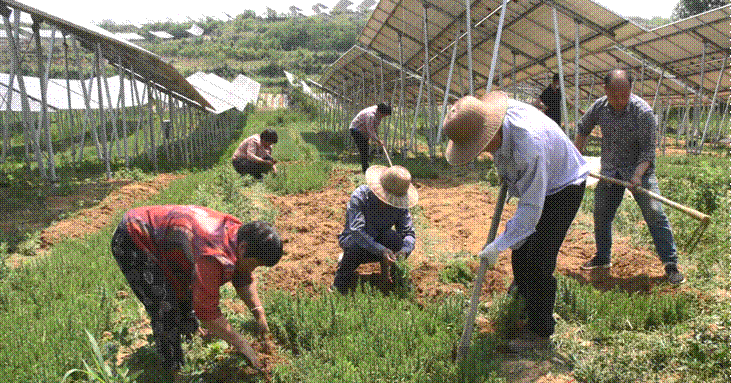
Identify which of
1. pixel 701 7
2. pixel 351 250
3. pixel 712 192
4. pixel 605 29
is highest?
pixel 701 7

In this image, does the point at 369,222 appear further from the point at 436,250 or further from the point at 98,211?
the point at 98,211

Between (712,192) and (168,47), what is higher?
(168,47)

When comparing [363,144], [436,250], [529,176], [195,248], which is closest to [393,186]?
[529,176]

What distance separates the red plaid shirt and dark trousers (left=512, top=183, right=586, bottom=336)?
67.3 inches

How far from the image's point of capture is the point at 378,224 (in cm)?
436

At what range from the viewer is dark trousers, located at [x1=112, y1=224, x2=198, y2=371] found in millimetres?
2893

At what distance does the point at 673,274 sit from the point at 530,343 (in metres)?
1.45

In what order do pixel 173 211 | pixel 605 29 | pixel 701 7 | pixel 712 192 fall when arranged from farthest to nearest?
pixel 701 7 < pixel 605 29 < pixel 712 192 < pixel 173 211

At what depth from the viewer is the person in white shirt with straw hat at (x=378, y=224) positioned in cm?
410

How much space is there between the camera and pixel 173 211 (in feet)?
9.42

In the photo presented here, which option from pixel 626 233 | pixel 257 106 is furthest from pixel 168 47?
pixel 626 233

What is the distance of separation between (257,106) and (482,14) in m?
30.9

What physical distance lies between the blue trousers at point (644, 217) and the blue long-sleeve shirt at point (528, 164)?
138 centimetres

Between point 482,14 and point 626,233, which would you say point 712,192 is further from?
point 482,14
